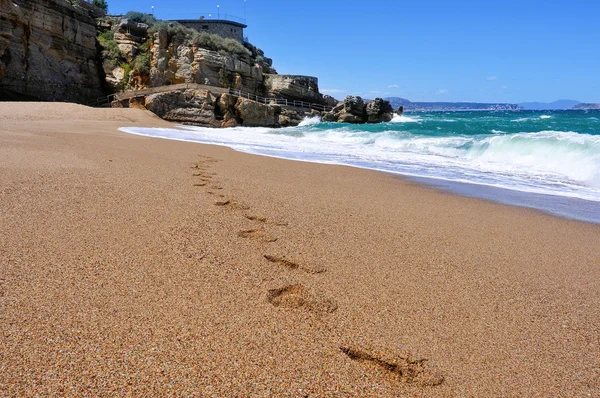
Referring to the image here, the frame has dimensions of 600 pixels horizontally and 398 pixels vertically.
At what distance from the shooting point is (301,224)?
3.84 meters

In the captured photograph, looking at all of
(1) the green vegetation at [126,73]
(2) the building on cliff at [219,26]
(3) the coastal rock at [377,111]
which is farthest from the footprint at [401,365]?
(2) the building on cliff at [219,26]

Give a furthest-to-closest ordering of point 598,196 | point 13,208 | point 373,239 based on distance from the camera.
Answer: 1. point 598,196
2. point 373,239
3. point 13,208

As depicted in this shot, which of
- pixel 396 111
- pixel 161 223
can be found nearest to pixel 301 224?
pixel 161 223

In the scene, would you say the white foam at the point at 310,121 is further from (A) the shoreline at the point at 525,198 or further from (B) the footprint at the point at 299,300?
(B) the footprint at the point at 299,300

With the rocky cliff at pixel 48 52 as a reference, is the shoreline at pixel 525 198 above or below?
below

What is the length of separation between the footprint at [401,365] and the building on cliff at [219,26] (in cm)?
4081

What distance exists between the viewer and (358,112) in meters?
34.8

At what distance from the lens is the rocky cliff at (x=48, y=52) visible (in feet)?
66.9

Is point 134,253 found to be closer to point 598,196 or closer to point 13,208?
point 13,208

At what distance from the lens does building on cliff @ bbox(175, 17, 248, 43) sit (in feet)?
128

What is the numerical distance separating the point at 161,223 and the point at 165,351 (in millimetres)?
1737

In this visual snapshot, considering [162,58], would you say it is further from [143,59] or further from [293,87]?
[293,87]

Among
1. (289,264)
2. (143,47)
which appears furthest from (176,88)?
(289,264)

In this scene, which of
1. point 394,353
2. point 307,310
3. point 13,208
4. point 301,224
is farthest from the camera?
point 301,224
